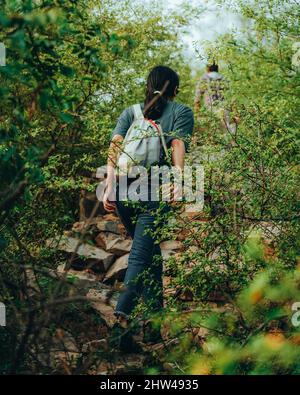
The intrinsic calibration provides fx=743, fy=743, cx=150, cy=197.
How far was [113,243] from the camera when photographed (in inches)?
293

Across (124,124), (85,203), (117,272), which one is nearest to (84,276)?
(117,272)

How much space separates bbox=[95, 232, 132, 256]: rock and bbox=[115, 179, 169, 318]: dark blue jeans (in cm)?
220

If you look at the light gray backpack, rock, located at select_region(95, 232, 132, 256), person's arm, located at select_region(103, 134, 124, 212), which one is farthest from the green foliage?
rock, located at select_region(95, 232, 132, 256)

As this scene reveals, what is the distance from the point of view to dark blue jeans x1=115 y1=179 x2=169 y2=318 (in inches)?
193

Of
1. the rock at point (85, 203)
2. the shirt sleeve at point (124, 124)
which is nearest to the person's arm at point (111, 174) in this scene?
the shirt sleeve at point (124, 124)

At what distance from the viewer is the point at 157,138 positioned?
504 centimetres

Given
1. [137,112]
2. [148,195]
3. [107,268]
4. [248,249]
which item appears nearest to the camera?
[248,249]

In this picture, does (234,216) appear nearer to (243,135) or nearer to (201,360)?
(243,135)

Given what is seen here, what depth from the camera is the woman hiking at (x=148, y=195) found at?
4906 mm

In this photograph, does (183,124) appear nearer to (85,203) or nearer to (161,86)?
(161,86)

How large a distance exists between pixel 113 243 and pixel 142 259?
2.43 m

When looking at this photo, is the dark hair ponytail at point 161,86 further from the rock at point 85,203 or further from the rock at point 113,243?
the rock at point 85,203

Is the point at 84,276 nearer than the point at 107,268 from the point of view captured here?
Yes
